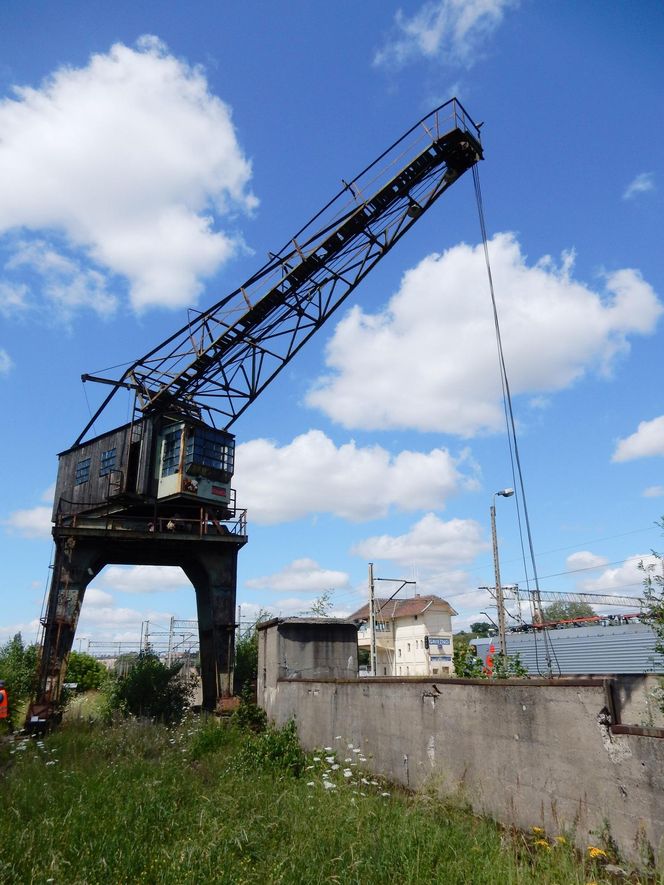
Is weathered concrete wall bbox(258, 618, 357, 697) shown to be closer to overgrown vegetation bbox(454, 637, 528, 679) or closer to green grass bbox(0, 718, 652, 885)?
overgrown vegetation bbox(454, 637, 528, 679)

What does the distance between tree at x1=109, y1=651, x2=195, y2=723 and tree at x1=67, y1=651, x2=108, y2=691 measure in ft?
41.9

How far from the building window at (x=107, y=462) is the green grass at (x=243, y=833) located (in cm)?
1092

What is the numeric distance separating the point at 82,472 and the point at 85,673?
51.0ft

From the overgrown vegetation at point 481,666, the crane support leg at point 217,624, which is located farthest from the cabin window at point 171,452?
the overgrown vegetation at point 481,666

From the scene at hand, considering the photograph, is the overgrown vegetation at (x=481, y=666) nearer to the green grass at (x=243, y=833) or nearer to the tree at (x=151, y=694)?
the green grass at (x=243, y=833)

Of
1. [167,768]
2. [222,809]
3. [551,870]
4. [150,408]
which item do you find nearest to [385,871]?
[551,870]

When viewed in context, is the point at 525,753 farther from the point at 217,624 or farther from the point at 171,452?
the point at 171,452

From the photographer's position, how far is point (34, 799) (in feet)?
23.2

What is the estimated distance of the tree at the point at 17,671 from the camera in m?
17.3

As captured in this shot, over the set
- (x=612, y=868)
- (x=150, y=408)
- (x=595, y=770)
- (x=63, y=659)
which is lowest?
(x=612, y=868)

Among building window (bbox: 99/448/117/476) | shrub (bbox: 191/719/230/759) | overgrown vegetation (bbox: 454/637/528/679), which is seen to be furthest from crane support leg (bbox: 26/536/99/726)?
overgrown vegetation (bbox: 454/637/528/679)

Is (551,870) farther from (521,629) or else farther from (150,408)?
(521,629)

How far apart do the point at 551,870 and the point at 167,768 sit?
613 centimetres

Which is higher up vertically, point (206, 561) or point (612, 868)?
point (206, 561)
